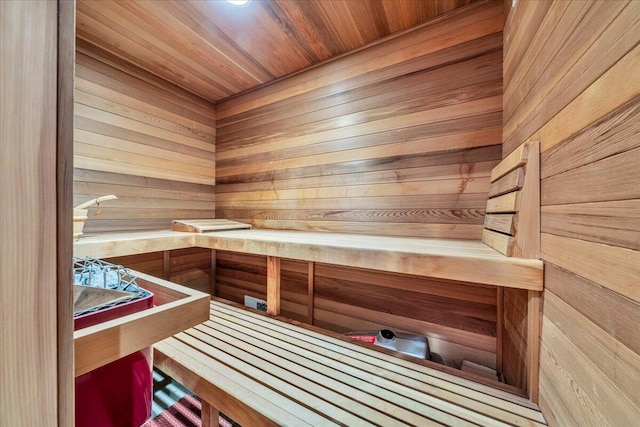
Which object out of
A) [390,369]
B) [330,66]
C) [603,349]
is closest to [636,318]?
[603,349]

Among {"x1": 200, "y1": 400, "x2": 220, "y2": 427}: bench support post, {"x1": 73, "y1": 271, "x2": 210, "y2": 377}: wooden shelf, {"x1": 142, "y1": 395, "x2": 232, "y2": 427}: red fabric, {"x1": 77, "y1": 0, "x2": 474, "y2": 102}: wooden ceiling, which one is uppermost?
{"x1": 77, "y1": 0, "x2": 474, "y2": 102}: wooden ceiling

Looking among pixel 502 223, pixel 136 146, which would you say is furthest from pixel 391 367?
pixel 136 146

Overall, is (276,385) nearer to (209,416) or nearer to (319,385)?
(319,385)

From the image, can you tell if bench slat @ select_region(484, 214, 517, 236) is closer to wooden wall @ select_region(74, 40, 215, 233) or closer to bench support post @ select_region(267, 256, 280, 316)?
bench support post @ select_region(267, 256, 280, 316)

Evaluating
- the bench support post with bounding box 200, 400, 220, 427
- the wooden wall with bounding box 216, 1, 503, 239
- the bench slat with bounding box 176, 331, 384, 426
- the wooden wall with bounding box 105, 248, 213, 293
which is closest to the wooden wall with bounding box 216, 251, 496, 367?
the wooden wall with bounding box 216, 1, 503, 239

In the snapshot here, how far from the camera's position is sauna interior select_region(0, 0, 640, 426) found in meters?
0.32

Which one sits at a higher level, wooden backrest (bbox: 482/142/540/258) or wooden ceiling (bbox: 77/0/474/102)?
wooden ceiling (bbox: 77/0/474/102)

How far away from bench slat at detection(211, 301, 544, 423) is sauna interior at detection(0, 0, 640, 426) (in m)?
0.08

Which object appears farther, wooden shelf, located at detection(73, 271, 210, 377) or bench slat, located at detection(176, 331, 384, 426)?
bench slat, located at detection(176, 331, 384, 426)

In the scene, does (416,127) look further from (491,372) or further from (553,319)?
(491,372)

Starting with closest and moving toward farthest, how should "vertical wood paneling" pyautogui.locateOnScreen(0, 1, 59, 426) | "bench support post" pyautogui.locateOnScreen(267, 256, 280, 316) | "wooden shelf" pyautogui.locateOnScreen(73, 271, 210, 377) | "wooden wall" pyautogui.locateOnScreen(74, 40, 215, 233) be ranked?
A: "vertical wood paneling" pyautogui.locateOnScreen(0, 1, 59, 426), "wooden shelf" pyautogui.locateOnScreen(73, 271, 210, 377), "bench support post" pyautogui.locateOnScreen(267, 256, 280, 316), "wooden wall" pyautogui.locateOnScreen(74, 40, 215, 233)

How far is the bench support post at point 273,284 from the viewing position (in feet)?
4.99

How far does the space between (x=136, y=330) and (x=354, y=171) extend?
4.69 feet

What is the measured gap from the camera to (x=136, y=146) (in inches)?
73.9
